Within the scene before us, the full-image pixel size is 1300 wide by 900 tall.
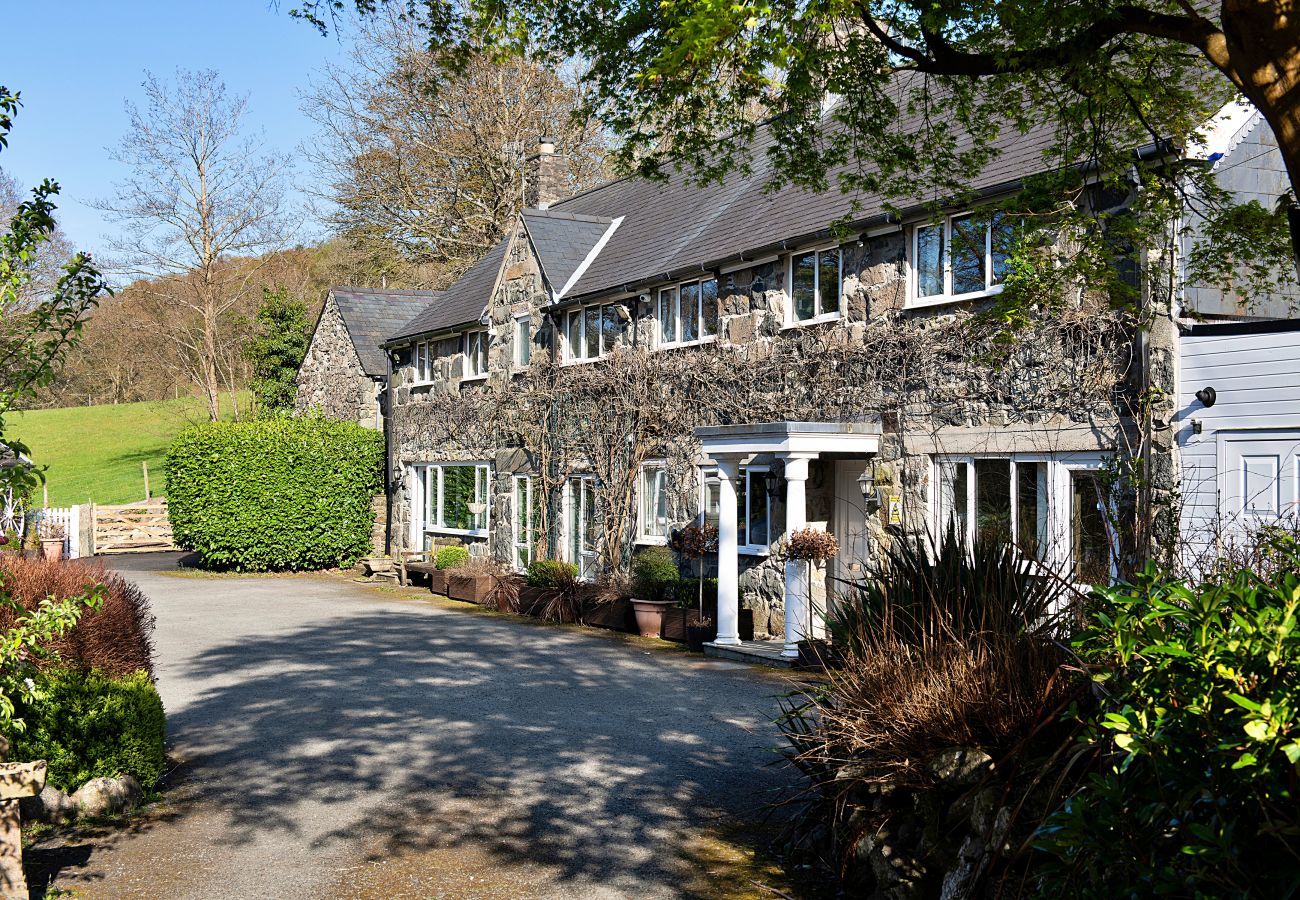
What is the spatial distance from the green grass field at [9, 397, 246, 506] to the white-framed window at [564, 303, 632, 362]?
2809 cm

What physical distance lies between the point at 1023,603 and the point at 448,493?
71.0ft

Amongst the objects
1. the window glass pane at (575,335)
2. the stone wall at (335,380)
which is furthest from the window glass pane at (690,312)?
the stone wall at (335,380)

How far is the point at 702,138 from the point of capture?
31.4ft

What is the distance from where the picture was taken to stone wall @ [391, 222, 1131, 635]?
13055 mm

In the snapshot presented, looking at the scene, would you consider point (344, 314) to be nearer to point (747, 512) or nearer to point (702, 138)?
point (747, 512)

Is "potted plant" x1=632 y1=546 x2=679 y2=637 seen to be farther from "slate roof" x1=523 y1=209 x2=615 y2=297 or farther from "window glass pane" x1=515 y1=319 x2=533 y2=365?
"window glass pane" x1=515 y1=319 x2=533 y2=365

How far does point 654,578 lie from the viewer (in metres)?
18.0

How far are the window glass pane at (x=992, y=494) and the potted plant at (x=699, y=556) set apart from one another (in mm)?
3903

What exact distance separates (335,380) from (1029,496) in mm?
24644

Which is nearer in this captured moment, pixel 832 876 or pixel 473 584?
pixel 832 876

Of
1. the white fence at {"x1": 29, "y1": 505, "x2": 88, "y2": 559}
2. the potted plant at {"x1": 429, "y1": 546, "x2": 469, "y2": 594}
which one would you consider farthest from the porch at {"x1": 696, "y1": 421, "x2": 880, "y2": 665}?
the white fence at {"x1": 29, "y1": 505, "x2": 88, "y2": 559}

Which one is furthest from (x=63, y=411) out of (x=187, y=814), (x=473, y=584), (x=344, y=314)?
(x=187, y=814)

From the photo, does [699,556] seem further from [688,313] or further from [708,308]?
[688,313]

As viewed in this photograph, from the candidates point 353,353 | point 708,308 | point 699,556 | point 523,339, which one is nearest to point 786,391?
point 708,308
